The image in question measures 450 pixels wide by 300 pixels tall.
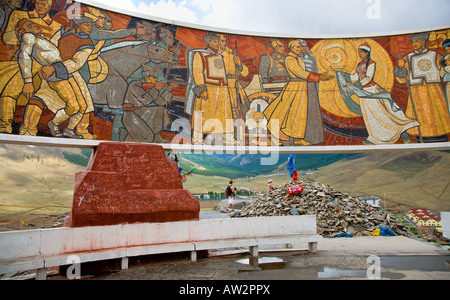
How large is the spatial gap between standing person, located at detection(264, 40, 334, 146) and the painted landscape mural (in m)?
0.04

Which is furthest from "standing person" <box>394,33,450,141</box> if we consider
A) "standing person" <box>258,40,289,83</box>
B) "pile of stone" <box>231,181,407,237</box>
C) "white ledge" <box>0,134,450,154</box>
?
"standing person" <box>258,40,289,83</box>

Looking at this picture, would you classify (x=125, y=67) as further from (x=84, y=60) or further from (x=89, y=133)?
(x=89, y=133)

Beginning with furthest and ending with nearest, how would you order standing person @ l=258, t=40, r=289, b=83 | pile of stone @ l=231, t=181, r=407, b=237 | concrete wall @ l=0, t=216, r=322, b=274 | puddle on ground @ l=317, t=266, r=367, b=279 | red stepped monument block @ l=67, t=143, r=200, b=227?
standing person @ l=258, t=40, r=289, b=83 < pile of stone @ l=231, t=181, r=407, b=237 < red stepped monument block @ l=67, t=143, r=200, b=227 < puddle on ground @ l=317, t=266, r=367, b=279 < concrete wall @ l=0, t=216, r=322, b=274

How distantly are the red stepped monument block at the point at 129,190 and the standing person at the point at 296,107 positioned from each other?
4.55 m

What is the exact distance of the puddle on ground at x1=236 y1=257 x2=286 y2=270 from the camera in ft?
18.5

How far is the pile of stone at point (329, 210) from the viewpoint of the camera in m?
9.97

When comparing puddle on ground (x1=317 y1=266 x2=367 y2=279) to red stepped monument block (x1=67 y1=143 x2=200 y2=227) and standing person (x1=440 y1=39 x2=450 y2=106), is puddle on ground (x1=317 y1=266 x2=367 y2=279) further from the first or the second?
standing person (x1=440 y1=39 x2=450 y2=106)

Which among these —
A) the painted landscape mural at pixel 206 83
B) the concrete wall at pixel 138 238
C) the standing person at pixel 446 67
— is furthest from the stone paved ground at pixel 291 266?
the standing person at pixel 446 67

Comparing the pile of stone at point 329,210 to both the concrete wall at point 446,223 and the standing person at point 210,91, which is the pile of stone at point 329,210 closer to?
the concrete wall at point 446,223

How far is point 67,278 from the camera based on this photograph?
203 inches

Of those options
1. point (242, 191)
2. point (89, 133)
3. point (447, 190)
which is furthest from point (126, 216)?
point (447, 190)

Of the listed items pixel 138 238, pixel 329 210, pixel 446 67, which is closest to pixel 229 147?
pixel 329 210

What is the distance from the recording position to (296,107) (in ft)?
35.1
